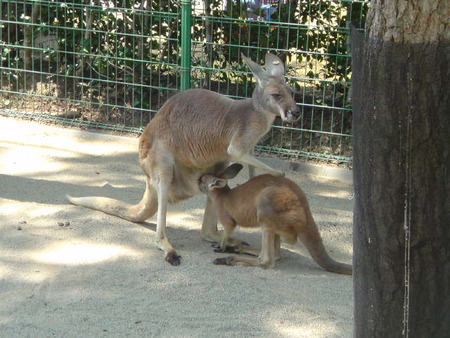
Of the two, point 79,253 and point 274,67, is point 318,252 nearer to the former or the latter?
point 274,67

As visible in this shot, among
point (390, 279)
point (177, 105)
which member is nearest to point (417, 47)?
point (390, 279)

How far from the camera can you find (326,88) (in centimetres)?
889

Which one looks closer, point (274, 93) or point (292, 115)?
point (292, 115)

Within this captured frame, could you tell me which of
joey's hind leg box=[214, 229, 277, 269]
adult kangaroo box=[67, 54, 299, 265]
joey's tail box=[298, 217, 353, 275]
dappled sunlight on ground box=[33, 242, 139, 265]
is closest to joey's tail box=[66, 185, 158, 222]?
adult kangaroo box=[67, 54, 299, 265]

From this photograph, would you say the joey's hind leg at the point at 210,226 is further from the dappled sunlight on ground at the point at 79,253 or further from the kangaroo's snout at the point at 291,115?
the kangaroo's snout at the point at 291,115

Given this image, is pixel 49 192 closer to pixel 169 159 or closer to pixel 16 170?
pixel 16 170

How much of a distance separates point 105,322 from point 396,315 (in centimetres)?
207

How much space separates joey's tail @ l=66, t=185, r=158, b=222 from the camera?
614cm

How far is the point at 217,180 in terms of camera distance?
5.80 m

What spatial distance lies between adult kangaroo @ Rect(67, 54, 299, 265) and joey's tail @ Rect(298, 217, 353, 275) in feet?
2.31

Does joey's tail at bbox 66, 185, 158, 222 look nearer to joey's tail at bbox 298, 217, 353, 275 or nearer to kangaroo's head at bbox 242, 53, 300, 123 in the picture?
kangaroo's head at bbox 242, 53, 300, 123

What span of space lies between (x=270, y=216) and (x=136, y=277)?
1060mm

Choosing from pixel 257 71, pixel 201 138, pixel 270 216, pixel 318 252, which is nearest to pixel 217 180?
pixel 201 138

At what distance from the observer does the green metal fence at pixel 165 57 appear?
8.45 metres
